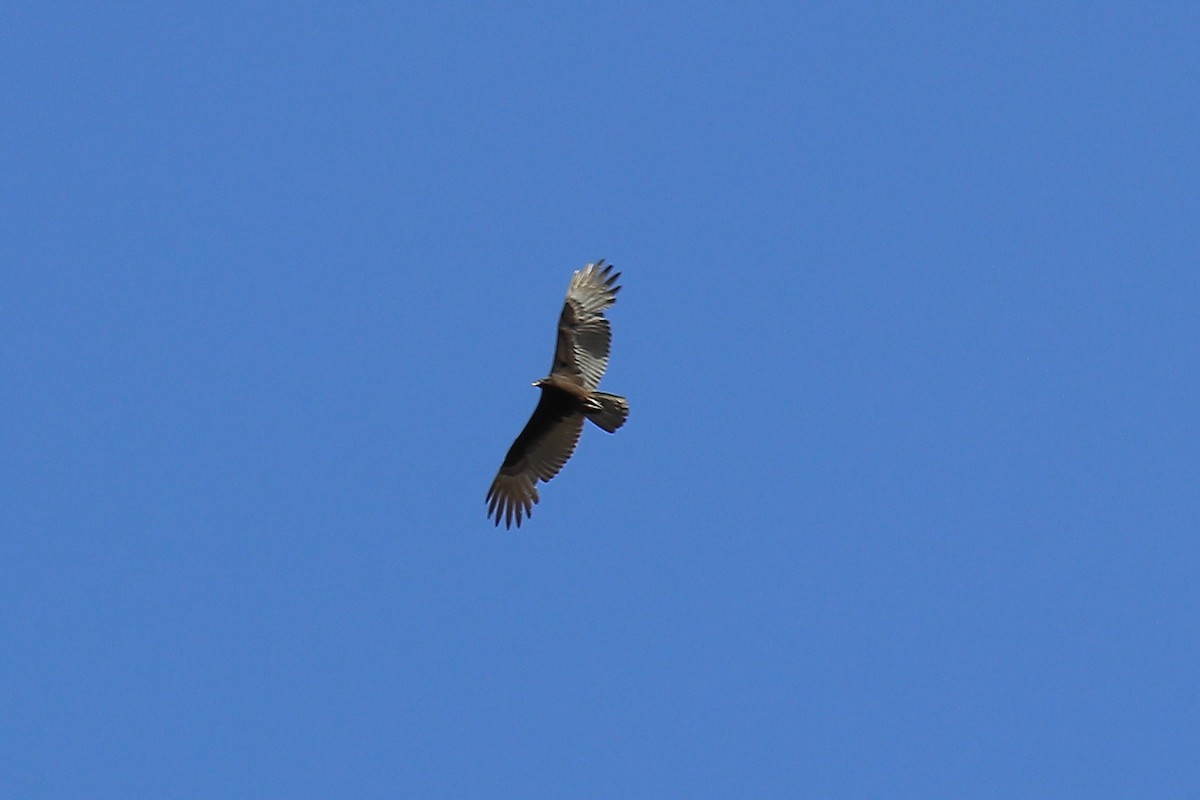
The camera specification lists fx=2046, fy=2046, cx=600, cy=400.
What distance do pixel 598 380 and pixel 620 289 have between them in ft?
→ 5.74

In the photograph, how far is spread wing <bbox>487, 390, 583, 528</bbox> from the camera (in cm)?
3816

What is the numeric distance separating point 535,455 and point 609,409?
2.26 meters

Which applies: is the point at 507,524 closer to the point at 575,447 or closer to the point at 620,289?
the point at 575,447

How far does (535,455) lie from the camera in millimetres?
38969

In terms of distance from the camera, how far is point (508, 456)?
38969mm

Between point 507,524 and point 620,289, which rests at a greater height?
point 620,289

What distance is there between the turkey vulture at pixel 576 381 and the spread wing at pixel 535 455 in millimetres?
18

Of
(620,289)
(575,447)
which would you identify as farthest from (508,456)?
(620,289)

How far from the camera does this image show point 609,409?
123 feet

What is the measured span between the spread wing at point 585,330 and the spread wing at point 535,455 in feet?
2.06

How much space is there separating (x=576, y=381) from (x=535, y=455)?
Answer: 2116 millimetres

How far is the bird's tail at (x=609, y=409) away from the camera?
123 feet

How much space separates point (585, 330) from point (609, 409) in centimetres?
155

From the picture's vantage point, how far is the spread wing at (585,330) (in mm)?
37625
